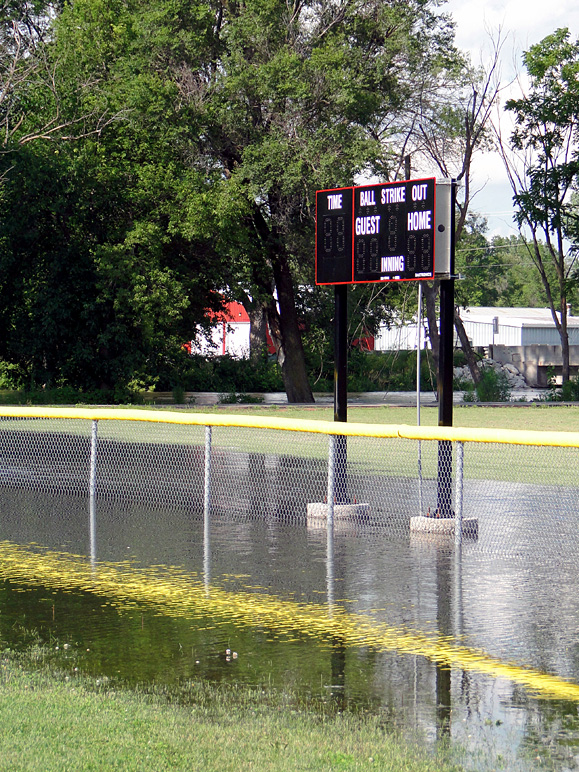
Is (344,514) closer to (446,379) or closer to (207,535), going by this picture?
(207,535)

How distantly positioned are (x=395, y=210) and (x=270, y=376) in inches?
Result: 1773

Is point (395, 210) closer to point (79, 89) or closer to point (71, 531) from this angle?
point (71, 531)

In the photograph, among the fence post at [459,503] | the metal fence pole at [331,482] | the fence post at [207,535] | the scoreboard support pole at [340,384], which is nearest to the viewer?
the fence post at [207,535]

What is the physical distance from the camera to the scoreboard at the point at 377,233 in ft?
41.9

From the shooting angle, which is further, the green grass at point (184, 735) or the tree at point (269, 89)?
the tree at point (269, 89)

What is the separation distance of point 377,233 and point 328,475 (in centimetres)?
300

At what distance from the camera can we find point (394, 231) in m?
13.1

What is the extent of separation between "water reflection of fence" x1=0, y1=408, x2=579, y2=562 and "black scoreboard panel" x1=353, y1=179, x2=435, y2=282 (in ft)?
6.75

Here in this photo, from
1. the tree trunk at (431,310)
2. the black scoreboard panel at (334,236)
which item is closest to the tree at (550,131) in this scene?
the tree trunk at (431,310)

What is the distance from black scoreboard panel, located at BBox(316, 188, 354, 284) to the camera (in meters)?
13.6

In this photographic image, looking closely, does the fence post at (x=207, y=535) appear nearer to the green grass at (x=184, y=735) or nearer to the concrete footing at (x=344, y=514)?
the concrete footing at (x=344, y=514)

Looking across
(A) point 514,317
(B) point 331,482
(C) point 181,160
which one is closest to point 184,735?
(B) point 331,482

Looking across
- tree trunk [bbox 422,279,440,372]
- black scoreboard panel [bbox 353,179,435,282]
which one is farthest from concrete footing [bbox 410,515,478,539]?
tree trunk [bbox 422,279,440,372]

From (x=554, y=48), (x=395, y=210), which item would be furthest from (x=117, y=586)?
(x=554, y=48)
